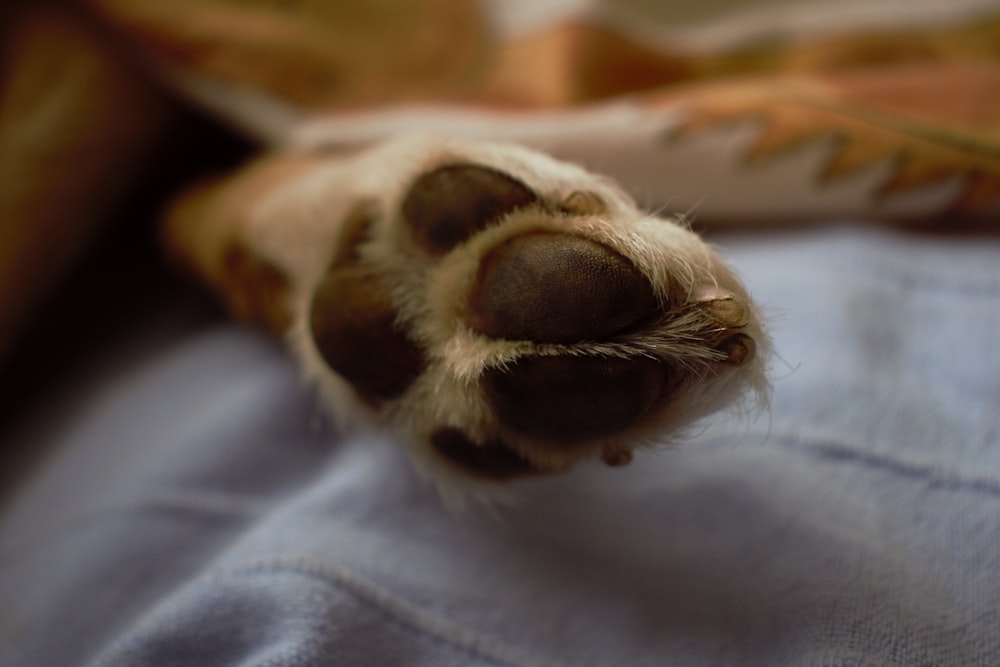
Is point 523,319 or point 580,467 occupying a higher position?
point 523,319

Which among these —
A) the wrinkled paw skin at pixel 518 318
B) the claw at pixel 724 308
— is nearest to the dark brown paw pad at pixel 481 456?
the wrinkled paw skin at pixel 518 318

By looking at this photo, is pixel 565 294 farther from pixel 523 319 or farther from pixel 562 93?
pixel 562 93

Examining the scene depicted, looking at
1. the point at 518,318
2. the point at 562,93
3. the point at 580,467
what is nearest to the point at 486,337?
the point at 518,318

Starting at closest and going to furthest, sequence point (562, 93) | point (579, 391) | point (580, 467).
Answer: point (579, 391) → point (580, 467) → point (562, 93)

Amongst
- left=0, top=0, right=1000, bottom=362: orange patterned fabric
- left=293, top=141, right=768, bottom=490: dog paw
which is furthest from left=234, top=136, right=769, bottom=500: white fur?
left=0, top=0, right=1000, bottom=362: orange patterned fabric

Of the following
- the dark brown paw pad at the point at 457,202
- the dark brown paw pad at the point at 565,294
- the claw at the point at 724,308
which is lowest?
the claw at the point at 724,308

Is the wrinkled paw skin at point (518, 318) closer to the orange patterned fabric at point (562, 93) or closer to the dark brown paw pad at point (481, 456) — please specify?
the dark brown paw pad at point (481, 456)

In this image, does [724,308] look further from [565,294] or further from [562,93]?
[562,93]

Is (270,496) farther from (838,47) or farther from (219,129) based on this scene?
(838,47)

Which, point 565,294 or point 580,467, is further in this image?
point 580,467

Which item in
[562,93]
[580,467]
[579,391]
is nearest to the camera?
[579,391]
